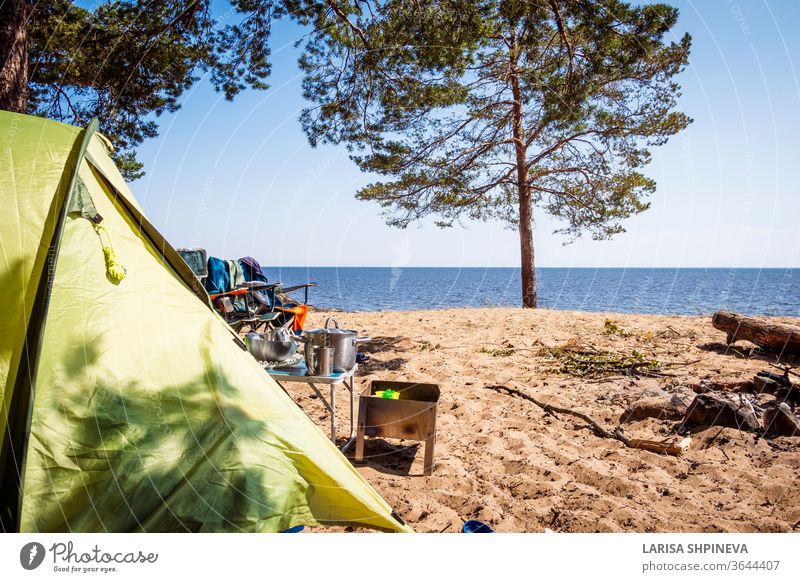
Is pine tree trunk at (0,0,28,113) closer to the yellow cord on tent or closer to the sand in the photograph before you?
the yellow cord on tent

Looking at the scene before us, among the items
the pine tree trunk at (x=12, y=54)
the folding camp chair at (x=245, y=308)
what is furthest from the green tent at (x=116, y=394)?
the folding camp chair at (x=245, y=308)

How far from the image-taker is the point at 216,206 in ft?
10.3

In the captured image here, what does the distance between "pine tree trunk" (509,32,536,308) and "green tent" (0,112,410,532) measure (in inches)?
373

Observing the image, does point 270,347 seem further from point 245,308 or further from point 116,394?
point 245,308

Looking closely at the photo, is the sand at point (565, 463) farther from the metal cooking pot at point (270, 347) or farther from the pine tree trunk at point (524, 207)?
the pine tree trunk at point (524, 207)

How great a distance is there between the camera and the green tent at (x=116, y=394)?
5.53 ft

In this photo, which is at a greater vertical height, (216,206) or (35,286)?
(216,206)

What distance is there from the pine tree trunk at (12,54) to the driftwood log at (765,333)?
7.80m

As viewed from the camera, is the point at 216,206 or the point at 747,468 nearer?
the point at 747,468

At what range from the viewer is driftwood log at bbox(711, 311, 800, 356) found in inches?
213

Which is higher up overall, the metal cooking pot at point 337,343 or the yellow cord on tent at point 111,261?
the yellow cord on tent at point 111,261

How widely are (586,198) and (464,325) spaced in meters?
4.60
